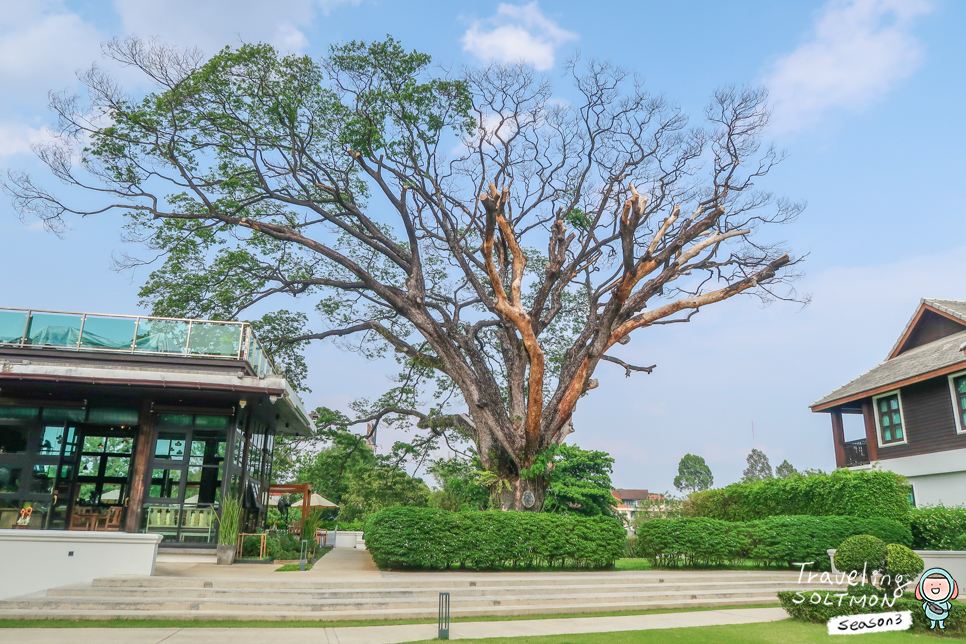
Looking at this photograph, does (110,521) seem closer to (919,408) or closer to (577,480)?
(577,480)

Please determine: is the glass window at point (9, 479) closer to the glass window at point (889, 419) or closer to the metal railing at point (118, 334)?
the metal railing at point (118, 334)

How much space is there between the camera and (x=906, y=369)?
2125cm

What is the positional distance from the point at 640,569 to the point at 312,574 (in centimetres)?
797

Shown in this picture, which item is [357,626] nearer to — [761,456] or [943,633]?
[943,633]

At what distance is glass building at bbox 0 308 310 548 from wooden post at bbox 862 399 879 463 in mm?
20216

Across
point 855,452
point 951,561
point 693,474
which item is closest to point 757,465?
point 693,474

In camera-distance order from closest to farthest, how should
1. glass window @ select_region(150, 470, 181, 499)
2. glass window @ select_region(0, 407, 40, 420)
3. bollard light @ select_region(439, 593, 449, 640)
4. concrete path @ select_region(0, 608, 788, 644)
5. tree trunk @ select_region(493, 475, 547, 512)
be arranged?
1. concrete path @ select_region(0, 608, 788, 644)
2. bollard light @ select_region(439, 593, 449, 640)
3. glass window @ select_region(0, 407, 40, 420)
4. glass window @ select_region(150, 470, 181, 499)
5. tree trunk @ select_region(493, 475, 547, 512)

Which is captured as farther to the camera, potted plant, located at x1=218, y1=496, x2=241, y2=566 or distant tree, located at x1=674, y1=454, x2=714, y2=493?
distant tree, located at x1=674, y1=454, x2=714, y2=493

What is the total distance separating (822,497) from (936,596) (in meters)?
8.92

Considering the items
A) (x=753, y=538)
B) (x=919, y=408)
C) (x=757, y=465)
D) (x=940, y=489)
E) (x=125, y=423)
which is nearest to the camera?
(x=125, y=423)

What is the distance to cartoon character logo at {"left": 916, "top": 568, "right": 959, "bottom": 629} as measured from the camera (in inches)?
365

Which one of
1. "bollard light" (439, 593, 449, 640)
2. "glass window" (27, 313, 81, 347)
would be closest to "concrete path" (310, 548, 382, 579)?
"bollard light" (439, 593, 449, 640)

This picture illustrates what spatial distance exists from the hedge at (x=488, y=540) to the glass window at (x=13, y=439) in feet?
25.0

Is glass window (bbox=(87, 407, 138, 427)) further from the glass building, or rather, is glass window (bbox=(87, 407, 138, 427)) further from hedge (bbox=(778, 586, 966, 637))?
hedge (bbox=(778, 586, 966, 637))
